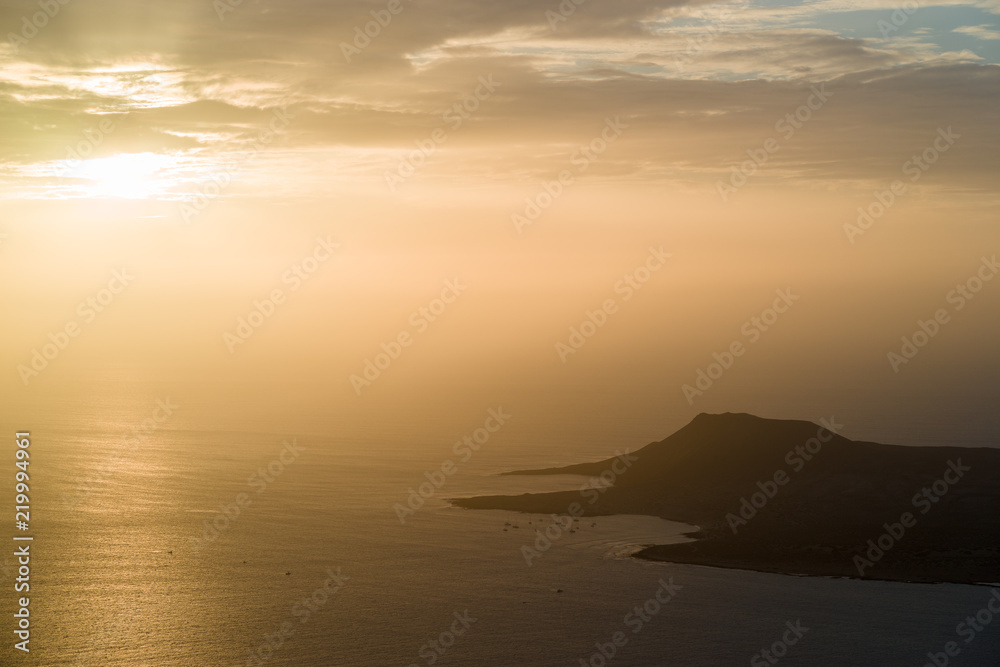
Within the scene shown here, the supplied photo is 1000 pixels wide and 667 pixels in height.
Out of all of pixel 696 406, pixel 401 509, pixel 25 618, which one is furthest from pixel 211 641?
pixel 696 406

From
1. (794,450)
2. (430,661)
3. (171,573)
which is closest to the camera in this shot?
(430,661)

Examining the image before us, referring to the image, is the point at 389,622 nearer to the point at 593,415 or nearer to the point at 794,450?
the point at 794,450

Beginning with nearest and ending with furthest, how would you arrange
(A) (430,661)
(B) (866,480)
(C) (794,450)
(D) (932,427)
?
(A) (430,661) < (B) (866,480) < (C) (794,450) < (D) (932,427)
